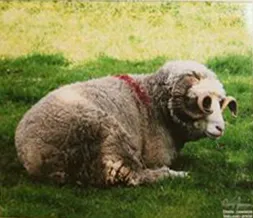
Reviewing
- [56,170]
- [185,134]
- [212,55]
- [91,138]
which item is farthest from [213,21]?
[56,170]

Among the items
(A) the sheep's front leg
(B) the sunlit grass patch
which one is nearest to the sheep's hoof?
(A) the sheep's front leg

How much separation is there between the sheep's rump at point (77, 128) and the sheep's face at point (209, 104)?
27cm

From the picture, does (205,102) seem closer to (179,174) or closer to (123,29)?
(179,174)

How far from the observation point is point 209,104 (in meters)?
3.62

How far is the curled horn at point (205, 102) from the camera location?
362cm

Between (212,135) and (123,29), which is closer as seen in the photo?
(212,135)

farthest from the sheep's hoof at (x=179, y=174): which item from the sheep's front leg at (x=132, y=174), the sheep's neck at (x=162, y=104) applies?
the sheep's neck at (x=162, y=104)

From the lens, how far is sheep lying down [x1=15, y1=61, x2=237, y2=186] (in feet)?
12.0

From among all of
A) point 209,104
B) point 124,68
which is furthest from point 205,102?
point 124,68

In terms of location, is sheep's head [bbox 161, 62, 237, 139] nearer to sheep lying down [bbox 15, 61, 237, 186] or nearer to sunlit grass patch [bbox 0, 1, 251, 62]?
sheep lying down [bbox 15, 61, 237, 186]

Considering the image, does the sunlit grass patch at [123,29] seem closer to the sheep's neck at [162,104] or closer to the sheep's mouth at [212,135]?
the sheep's neck at [162,104]

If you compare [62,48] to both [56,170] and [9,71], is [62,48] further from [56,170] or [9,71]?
[56,170]

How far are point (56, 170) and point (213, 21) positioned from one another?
103 centimetres

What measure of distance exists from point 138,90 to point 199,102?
0.31m
